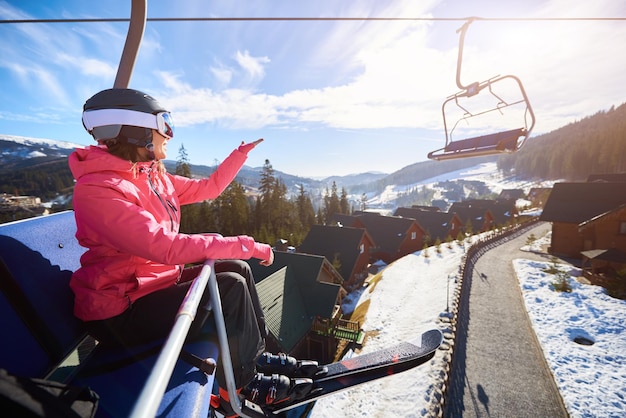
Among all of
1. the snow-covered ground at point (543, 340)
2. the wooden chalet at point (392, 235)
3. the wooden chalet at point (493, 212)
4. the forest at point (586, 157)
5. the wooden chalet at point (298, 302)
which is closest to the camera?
the snow-covered ground at point (543, 340)

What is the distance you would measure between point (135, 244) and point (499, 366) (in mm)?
13407

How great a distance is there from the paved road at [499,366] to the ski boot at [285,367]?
26.8 ft

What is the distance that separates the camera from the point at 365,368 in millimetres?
3717

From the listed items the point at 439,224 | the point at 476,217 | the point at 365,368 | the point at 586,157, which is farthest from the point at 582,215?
the point at 586,157

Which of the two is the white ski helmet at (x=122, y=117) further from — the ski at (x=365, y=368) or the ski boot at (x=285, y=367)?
the ski at (x=365, y=368)

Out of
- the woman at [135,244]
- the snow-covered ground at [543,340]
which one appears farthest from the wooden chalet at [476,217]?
the woman at [135,244]

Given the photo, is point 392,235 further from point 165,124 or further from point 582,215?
point 165,124

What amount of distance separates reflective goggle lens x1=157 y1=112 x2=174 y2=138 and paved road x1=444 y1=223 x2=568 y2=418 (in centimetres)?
1095

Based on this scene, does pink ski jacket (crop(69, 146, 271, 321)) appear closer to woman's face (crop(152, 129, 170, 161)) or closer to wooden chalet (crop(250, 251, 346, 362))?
woman's face (crop(152, 129, 170, 161))

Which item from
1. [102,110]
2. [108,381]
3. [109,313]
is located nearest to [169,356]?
[108,381]

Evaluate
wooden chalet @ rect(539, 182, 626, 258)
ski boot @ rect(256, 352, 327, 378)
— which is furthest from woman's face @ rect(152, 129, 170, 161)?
wooden chalet @ rect(539, 182, 626, 258)

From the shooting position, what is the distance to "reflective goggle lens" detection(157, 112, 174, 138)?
2.57 m

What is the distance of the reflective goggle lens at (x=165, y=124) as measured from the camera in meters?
2.57

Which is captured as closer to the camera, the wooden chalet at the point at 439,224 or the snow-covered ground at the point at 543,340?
the snow-covered ground at the point at 543,340
